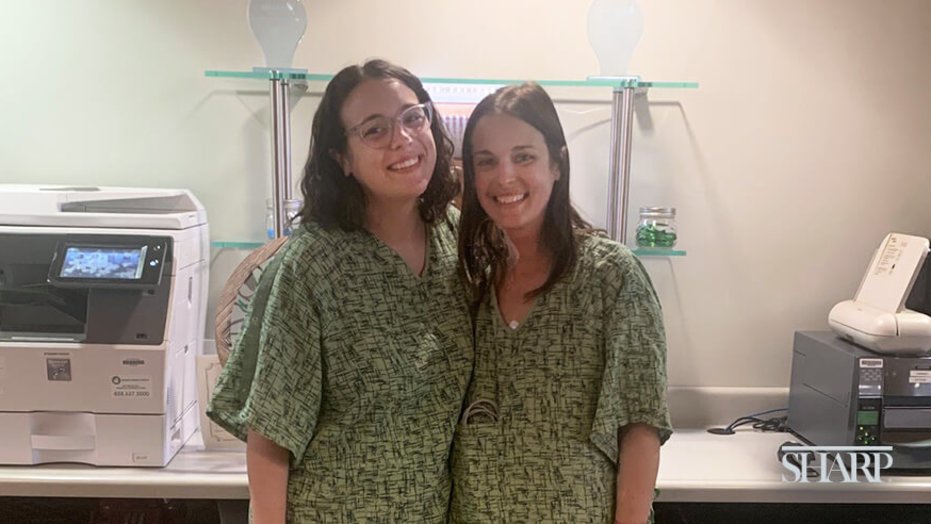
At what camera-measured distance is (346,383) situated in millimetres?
1178

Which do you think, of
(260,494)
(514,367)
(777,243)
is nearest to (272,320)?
Result: (260,494)

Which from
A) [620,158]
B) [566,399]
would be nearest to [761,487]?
[566,399]

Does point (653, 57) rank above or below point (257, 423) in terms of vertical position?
above

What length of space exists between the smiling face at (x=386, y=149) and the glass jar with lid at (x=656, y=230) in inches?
35.6

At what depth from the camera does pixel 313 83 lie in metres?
1.99

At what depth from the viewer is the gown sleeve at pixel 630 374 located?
3.87 feet

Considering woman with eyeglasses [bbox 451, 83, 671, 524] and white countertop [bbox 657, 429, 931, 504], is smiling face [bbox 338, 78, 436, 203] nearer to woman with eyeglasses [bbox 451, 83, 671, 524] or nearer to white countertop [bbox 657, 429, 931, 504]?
woman with eyeglasses [bbox 451, 83, 671, 524]

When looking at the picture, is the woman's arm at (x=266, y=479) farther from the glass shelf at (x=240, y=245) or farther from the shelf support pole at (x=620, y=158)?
the shelf support pole at (x=620, y=158)

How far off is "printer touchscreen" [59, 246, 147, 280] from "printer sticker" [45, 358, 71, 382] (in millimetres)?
189

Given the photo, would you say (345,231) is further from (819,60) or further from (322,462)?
(819,60)

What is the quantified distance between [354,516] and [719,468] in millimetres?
973

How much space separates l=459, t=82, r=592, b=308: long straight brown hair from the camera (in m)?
1.20

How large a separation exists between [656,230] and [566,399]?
872mm

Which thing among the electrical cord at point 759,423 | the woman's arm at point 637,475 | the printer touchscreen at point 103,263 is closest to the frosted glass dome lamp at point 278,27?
the printer touchscreen at point 103,263
